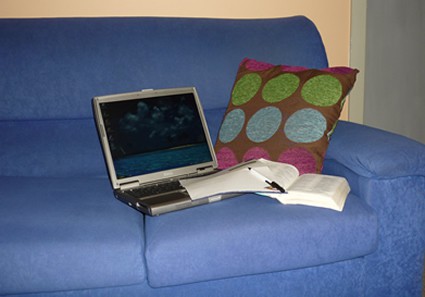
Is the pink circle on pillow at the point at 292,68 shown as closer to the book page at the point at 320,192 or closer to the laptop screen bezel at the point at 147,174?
the laptop screen bezel at the point at 147,174

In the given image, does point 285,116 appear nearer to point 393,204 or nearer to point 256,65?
point 256,65

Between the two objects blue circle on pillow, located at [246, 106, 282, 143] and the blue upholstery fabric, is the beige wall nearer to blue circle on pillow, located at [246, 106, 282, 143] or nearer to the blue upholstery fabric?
the blue upholstery fabric

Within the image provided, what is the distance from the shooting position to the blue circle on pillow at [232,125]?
1.50 m

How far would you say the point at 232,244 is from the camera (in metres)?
1.07

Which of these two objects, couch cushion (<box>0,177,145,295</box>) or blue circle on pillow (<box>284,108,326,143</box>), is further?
blue circle on pillow (<box>284,108,326,143</box>)

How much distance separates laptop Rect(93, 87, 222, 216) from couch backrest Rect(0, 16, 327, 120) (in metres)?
0.16

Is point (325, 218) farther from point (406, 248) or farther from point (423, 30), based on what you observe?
point (423, 30)

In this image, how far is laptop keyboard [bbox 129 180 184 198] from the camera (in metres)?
1.27

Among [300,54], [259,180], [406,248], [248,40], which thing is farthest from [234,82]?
[406,248]

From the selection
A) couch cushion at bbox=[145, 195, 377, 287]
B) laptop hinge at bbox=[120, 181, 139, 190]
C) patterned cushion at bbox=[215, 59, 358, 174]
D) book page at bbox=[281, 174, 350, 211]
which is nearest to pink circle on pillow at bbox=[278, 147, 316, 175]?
patterned cushion at bbox=[215, 59, 358, 174]

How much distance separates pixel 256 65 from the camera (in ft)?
5.23

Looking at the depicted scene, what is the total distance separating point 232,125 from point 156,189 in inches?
15.2

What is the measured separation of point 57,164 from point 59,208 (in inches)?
15.6

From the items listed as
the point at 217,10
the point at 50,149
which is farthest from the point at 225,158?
the point at 217,10
